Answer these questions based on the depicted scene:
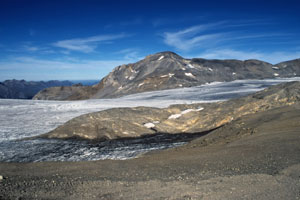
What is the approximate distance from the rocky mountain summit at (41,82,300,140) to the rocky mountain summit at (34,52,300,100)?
61274 mm

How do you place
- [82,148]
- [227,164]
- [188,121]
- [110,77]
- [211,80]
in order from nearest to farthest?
[227,164] → [82,148] → [188,121] → [211,80] → [110,77]

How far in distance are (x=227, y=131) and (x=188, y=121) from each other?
841 cm

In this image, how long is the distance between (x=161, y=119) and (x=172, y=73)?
69422 mm

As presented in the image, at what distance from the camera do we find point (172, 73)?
90500 mm

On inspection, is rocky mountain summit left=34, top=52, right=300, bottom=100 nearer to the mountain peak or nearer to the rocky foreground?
the mountain peak

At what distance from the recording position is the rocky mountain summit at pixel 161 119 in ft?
60.1

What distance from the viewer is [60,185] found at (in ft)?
18.8

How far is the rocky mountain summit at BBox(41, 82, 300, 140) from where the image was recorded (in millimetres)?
18328

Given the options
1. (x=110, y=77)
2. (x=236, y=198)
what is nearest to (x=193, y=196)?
(x=236, y=198)

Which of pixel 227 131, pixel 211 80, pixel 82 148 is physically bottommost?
pixel 82 148

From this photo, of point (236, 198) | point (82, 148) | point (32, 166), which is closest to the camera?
point (236, 198)

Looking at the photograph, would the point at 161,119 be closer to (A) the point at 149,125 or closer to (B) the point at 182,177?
(A) the point at 149,125

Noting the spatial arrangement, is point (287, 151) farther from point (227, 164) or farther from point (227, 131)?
point (227, 131)

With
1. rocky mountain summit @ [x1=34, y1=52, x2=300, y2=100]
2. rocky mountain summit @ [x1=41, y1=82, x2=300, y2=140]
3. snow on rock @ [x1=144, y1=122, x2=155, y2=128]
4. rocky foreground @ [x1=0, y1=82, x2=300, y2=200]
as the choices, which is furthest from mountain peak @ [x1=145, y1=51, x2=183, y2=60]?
rocky foreground @ [x1=0, y1=82, x2=300, y2=200]
